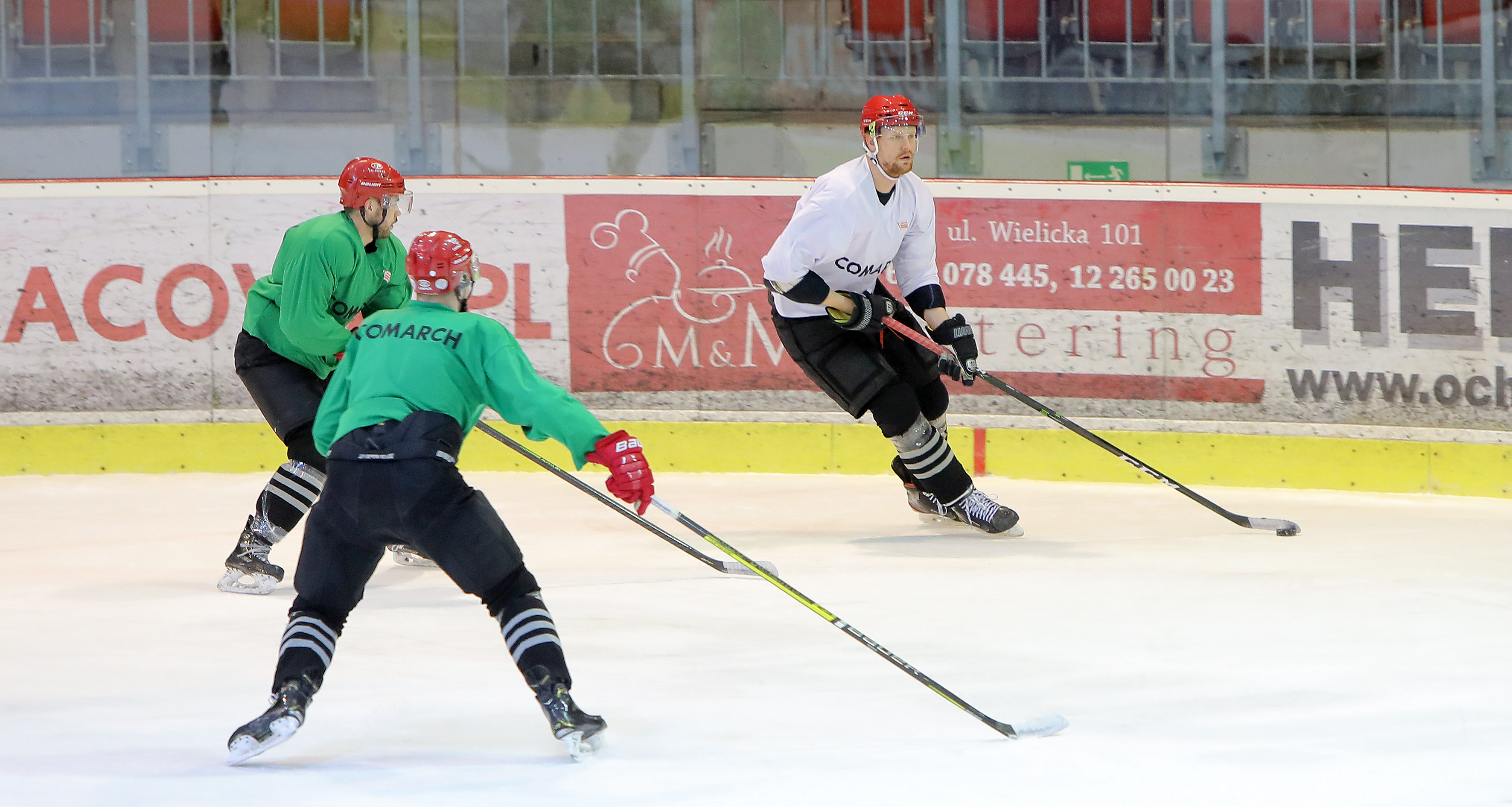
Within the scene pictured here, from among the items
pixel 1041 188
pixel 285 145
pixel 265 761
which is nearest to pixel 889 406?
pixel 1041 188

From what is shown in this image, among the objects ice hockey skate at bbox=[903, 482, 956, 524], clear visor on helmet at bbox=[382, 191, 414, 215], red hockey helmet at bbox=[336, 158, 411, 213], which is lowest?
ice hockey skate at bbox=[903, 482, 956, 524]

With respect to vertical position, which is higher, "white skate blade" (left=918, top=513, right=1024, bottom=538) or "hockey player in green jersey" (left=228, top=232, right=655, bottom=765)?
"hockey player in green jersey" (left=228, top=232, right=655, bottom=765)

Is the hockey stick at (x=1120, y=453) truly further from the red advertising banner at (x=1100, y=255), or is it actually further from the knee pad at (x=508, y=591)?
the knee pad at (x=508, y=591)

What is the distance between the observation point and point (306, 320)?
139 inches

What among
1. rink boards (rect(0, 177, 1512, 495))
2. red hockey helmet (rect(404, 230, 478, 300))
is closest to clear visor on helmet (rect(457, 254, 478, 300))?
red hockey helmet (rect(404, 230, 478, 300))

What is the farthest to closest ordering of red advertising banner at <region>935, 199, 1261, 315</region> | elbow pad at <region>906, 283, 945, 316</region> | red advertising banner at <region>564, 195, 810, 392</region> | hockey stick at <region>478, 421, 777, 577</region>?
red advertising banner at <region>564, 195, 810, 392</region> → red advertising banner at <region>935, 199, 1261, 315</region> → elbow pad at <region>906, 283, 945, 316</region> → hockey stick at <region>478, 421, 777, 577</region>

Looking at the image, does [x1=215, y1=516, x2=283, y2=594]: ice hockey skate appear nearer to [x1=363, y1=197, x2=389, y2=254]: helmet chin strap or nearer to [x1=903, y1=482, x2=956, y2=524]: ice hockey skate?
[x1=363, y1=197, x2=389, y2=254]: helmet chin strap

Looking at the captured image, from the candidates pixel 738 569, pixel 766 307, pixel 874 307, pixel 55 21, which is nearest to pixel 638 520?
pixel 738 569

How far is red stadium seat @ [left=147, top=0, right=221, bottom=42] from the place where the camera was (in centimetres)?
564

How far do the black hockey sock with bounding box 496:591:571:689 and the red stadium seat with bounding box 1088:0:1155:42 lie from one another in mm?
3817

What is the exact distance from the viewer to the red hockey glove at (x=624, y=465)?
7.61 ft

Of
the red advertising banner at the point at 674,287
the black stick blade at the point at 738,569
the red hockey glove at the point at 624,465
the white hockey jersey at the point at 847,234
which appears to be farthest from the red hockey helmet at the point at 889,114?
the red hockey glove at the point at 624,465

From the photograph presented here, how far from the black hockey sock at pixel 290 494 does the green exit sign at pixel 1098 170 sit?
9.52 feet

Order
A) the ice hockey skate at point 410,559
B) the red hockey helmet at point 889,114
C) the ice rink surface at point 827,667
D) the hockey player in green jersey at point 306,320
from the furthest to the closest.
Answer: the red hockey helmet at point 889,114 → the ice hockey skate at point 410,559 → the hockey player in green jersey at point 306,320 → the ice rink surface at point 827,667
